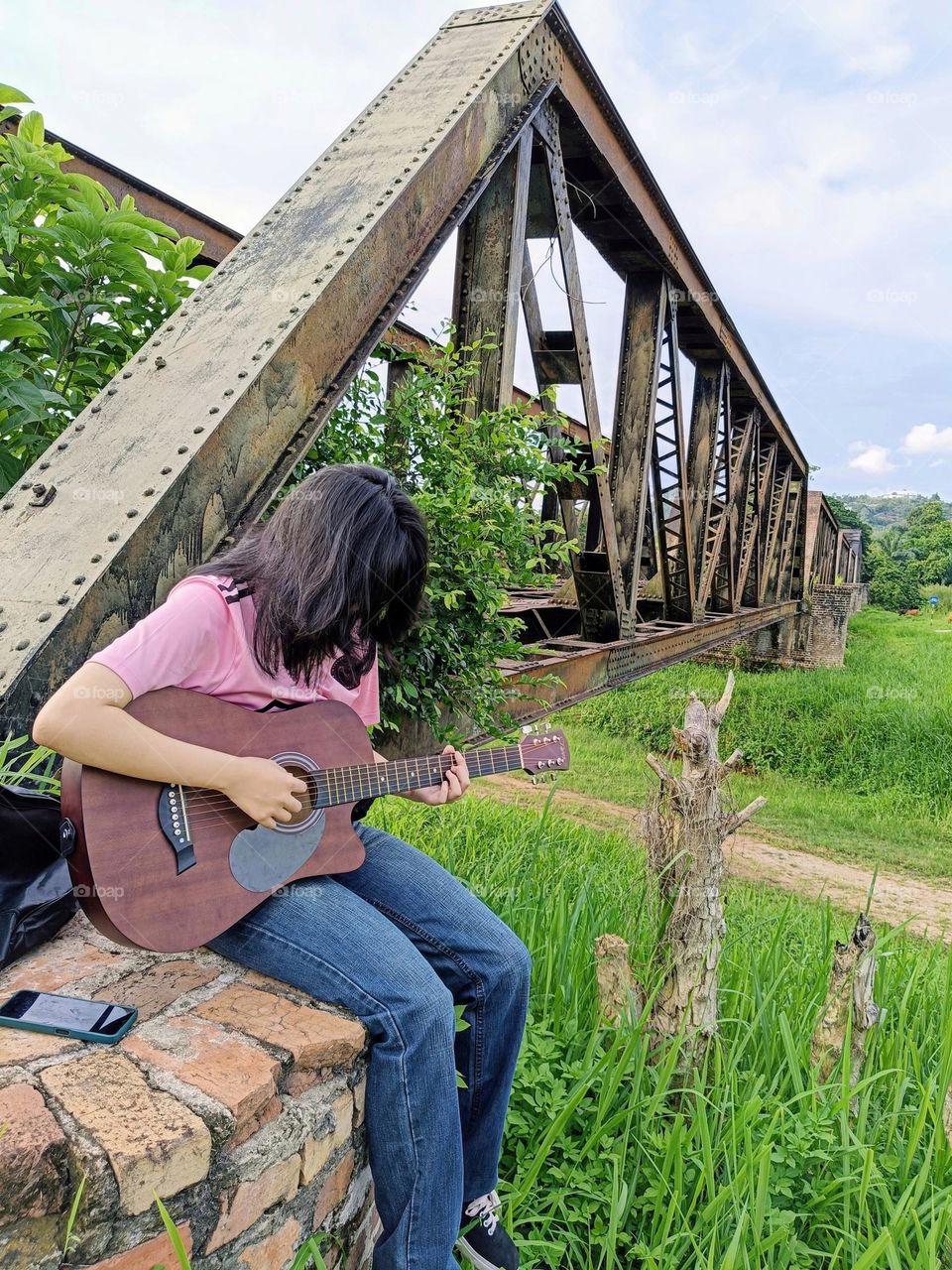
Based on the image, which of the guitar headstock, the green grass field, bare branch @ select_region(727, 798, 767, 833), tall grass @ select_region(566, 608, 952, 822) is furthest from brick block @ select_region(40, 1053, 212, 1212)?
tall grass @ select_region(566, 608, 952, 822)

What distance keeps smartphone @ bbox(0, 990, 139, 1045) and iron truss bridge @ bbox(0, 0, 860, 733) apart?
0.62 metres

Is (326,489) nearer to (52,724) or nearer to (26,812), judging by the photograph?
(52,724)

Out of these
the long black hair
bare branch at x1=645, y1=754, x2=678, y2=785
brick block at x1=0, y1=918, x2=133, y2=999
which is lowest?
brick block at x1=0, y1=918, x2=133, y2=999

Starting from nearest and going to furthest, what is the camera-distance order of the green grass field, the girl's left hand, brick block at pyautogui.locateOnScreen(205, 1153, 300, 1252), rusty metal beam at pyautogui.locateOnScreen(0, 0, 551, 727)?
brick block at pyautogui.locateOnScreen(205, 1153, 300, 1252)
rusty metal beam at pyautogui.locateOnScreen(0, 0, 551, 727)
the girl's left hand
the green grass field

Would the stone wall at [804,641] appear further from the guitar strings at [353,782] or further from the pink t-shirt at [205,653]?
the pink t-shirt at [205,653]

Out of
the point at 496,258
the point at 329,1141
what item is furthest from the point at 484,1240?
the point at 496,258

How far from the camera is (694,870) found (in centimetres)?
240

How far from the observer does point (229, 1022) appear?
1533 mm

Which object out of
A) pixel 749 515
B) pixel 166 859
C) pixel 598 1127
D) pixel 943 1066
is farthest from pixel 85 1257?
pixel 749 515

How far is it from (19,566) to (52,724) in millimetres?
705

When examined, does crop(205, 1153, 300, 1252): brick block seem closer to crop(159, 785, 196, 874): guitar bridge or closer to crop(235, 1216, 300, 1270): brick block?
crop(235, 1216, 300, 1270): brick block

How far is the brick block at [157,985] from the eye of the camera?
5.16 feet

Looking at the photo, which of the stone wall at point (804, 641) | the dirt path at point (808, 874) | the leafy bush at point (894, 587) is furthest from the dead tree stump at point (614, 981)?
the leafy bush at point (894, 587)

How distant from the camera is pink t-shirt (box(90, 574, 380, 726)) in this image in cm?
163
